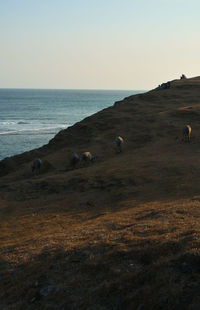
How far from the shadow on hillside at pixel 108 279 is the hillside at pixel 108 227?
1.0 inches

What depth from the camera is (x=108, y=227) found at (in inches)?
537

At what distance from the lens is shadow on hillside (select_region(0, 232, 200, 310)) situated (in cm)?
811

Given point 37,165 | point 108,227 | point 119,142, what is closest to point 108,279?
point 108,227

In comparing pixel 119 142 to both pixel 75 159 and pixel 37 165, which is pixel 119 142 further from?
pixel 37 165

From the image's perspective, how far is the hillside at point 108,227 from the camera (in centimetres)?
862

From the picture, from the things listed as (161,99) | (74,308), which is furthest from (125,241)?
(161,99)

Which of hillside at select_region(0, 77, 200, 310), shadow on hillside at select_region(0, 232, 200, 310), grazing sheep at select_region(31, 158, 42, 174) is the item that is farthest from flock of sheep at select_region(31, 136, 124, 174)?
shadow on hillside at select_region(0, 232, 200, 310)

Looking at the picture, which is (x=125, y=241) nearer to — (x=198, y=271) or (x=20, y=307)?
(x=198, y=271)

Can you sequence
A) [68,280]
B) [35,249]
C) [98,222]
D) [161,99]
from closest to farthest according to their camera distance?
[68,280] → [35,249] → [98,222] → [161,99]

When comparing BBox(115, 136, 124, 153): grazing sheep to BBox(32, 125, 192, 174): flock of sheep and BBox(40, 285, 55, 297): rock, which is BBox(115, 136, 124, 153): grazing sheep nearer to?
BBox(32, 125, 192, 174): flock of sheep

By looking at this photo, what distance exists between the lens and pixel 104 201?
65.2ft

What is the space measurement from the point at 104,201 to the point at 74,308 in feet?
38.5

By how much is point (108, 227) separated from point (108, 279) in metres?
4.57

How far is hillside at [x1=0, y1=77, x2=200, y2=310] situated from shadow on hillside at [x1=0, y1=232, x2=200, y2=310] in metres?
0.03
